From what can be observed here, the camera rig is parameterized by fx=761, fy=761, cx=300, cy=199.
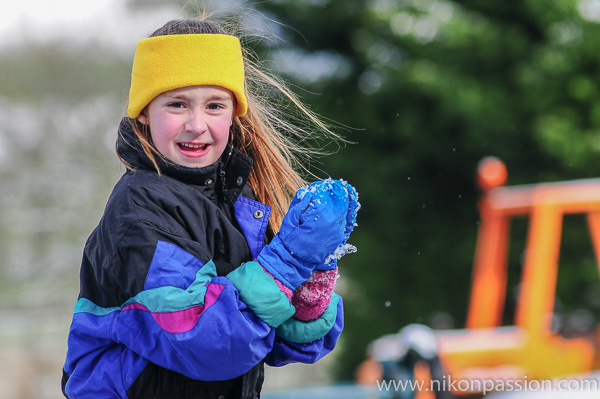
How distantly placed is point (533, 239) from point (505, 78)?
7.91 ft

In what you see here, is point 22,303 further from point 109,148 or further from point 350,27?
point 350,27

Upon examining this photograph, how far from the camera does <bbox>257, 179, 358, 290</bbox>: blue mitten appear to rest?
1430 millimetres

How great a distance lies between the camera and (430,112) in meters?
7.94

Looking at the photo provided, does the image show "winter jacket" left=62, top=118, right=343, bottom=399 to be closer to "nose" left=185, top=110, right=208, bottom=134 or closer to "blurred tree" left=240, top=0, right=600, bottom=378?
"nose" left=185, top=110, right=208, bottom=134

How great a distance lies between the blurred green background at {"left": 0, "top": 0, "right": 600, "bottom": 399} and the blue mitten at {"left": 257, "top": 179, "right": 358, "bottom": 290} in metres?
5.24

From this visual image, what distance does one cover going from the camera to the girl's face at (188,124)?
1532 millimetres

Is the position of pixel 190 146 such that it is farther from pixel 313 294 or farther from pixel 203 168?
pixel 313 294

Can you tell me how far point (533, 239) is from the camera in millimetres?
6023

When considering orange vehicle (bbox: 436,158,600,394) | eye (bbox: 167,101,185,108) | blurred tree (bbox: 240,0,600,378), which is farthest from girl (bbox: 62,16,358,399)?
blurred tree (bbox: 240,0,600,378)

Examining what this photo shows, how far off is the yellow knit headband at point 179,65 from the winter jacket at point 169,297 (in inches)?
4.3

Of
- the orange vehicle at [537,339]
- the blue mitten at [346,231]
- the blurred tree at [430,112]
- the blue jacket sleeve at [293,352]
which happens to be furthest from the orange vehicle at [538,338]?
the blue mitten at [346,231]

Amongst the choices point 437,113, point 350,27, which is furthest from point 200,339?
point 350,27

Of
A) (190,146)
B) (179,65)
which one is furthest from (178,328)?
(179,65)

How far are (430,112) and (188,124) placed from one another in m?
6.65
